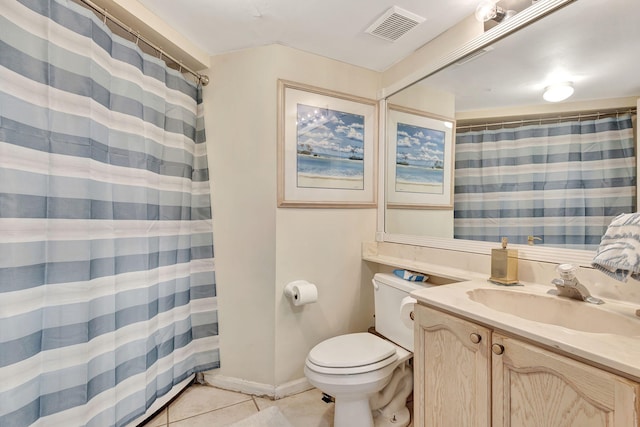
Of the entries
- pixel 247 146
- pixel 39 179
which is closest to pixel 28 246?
pixel 39 179

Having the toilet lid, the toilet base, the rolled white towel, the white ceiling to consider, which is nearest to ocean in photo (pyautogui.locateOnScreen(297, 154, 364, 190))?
the white ceiling

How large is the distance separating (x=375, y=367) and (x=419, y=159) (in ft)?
4.13

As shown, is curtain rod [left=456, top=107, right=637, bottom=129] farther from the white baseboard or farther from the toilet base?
the white baseboard

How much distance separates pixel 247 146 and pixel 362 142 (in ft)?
2.56

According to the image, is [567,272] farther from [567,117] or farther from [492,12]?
[492,12]

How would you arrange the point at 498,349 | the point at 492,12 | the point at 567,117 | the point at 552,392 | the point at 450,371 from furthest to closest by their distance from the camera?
the point at 492,12 → the point at 567,117 → the point at 450,371 → the point at 498,349 → the point at 552,392

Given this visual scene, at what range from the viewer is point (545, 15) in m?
1.26

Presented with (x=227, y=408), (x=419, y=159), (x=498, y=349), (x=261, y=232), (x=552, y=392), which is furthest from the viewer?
(x=419, y=159)

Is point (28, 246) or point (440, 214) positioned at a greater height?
point (440, 214)

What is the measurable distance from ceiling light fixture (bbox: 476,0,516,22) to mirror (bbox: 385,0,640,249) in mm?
93

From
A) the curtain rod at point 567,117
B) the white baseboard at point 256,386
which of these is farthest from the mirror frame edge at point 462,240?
the white baseboard at point 256,386

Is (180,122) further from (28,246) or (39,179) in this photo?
(28,246)

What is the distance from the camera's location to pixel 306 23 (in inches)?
64.9

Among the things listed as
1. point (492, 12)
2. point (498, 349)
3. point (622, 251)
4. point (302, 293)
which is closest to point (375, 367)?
point (302, 293)
